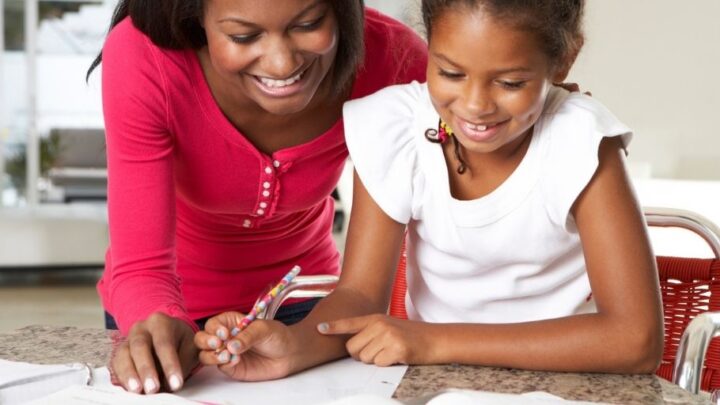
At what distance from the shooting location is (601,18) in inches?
212

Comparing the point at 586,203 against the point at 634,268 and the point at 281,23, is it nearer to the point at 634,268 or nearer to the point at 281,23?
the point at 634,268

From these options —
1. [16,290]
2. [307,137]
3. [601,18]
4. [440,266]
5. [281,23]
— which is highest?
[601,18]

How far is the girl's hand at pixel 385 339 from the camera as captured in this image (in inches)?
43.3

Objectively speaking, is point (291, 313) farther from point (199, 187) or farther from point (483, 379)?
point (483, 379)

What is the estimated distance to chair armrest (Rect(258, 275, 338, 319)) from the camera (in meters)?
1.43

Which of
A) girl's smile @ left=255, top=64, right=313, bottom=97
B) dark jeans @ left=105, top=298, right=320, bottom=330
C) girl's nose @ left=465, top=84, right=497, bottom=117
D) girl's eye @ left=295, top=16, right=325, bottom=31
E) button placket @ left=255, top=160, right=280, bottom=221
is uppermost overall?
girl's eye @ left=295, top=16, right=325, bottom=31

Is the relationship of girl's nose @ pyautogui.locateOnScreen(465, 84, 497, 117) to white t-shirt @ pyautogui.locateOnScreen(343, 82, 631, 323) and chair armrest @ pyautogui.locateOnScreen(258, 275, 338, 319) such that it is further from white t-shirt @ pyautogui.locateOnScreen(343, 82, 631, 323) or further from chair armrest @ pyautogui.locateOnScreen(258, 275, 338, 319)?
chair armrest @ pyautogui.locateOnScreen(258, 275, 338, 319)

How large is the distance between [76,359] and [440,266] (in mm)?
509

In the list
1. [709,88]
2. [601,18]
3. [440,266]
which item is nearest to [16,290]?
[601,18]

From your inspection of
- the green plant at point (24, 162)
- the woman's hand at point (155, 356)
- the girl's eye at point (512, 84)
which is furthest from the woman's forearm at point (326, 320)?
the green plant at point (24, 162)

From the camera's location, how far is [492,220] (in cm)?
130

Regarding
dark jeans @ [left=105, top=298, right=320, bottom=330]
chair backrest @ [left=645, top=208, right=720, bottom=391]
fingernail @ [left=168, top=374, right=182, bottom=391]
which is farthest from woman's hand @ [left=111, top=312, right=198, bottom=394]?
chair backrest @ [left=645, top=208, right=720, bottom=391]

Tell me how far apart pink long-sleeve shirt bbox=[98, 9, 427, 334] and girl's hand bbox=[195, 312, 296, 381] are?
15 cm

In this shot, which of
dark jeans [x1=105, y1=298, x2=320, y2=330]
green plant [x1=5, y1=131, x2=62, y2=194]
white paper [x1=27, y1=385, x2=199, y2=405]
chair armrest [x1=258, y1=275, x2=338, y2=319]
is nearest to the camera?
white paper [x1=27, y1=385, x2=199, y2=405]
